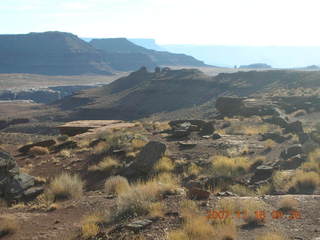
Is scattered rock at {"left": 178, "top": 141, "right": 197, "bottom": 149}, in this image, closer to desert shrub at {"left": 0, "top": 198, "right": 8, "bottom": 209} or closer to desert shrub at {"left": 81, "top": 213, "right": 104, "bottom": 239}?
desert shrub at {"left": 0, "top": 198, "right": 8, "bottom": 209}

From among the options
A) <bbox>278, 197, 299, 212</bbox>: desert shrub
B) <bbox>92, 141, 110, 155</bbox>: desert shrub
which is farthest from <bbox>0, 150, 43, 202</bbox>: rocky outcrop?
<bbox>278, 197, 299, 212</bbox>: desert shrub

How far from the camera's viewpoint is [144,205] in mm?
9203

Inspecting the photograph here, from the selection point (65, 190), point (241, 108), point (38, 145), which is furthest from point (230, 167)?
point (241, 108)

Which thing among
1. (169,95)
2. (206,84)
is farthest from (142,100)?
(206,84)

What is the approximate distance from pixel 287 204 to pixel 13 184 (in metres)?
8.76

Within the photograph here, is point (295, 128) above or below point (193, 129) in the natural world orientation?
above

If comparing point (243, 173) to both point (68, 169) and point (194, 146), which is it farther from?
point (68, 169)

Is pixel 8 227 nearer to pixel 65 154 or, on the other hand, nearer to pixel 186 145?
pixel 65 154

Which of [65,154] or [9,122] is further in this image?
[9,122]

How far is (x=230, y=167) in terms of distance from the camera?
14.6 metres

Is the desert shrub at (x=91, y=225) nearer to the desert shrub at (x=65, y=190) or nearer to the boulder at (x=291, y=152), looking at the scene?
the desert shrub at (x=65, y=190)

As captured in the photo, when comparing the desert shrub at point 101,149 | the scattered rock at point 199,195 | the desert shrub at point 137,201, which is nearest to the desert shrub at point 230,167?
the scattered rock at point 199,195

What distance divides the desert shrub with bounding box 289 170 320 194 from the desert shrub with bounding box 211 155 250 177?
231cm
